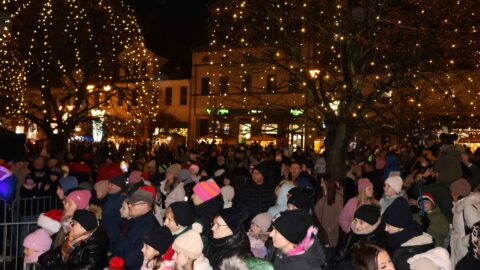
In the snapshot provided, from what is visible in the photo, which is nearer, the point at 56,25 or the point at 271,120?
the point at 271,120

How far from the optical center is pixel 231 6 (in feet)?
53.9

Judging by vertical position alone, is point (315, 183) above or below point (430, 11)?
below

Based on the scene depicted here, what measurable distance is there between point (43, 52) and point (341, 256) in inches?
769

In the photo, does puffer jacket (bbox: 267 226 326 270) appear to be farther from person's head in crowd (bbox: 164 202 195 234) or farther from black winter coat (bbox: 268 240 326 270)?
person's head in crowd (bbox: 164 202 195 234)

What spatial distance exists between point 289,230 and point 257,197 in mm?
5811

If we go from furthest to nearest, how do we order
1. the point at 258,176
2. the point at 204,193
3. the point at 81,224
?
the point at 258,176, the point at 204,193, the point at 81,224

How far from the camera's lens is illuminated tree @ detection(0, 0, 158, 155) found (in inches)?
898

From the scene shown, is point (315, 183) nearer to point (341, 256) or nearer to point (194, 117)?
point (341, 256)

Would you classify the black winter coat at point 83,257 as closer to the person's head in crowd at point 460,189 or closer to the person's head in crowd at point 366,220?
the person's head in crowd at point 366,220

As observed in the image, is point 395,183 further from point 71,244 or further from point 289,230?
point 71,244

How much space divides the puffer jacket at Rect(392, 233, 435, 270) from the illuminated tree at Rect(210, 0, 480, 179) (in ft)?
30.2

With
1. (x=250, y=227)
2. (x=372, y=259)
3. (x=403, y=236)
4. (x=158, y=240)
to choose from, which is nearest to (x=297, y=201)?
(x=250, y=227)

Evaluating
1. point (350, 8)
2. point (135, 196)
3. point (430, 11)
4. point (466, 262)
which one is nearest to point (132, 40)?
point (350, 8)

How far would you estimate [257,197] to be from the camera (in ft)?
35.8
